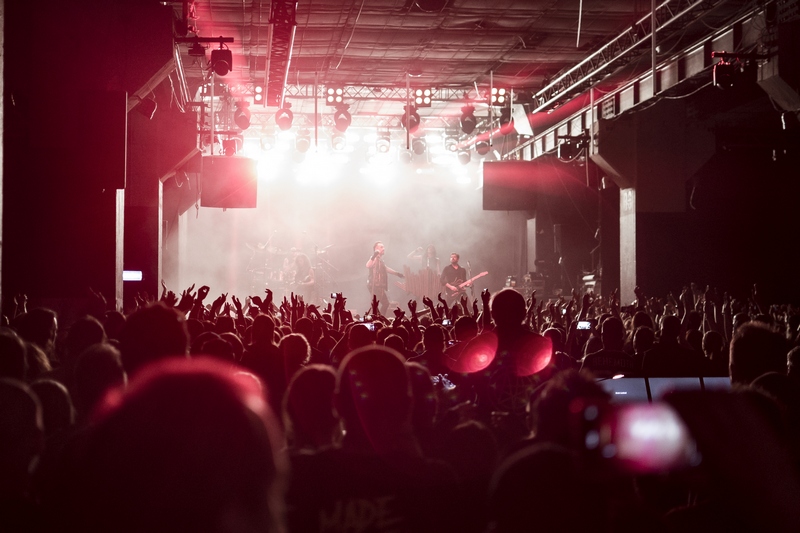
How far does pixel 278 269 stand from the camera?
83.2 ft

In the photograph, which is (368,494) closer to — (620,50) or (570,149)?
(620,50)

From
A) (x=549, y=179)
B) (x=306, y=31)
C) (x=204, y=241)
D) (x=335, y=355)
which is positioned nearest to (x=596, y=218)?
(x=549, y=179)

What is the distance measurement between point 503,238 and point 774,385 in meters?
24.2

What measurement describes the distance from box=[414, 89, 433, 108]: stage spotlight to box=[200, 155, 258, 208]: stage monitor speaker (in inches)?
153

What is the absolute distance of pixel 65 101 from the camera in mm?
10805

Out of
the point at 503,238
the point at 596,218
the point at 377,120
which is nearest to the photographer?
the point at 596,218

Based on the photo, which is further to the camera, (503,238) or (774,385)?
(503,238)

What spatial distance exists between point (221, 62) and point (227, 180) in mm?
5298

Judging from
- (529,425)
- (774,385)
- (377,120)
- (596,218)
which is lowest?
(529,425)

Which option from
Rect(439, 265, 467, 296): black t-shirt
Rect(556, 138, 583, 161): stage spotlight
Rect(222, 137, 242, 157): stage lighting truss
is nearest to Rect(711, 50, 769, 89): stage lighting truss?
Rect(556, 138, 583, 161): stage spotlight

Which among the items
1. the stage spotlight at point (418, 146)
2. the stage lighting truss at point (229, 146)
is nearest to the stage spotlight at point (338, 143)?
the stage spotlight at point (418, 146)

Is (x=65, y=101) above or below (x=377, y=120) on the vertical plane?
below

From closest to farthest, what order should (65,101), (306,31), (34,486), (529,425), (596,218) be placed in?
(34,486) → (529,425) → (65,101) → (306,31) → (596,218)

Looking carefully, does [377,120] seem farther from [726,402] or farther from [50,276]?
[726,402]
